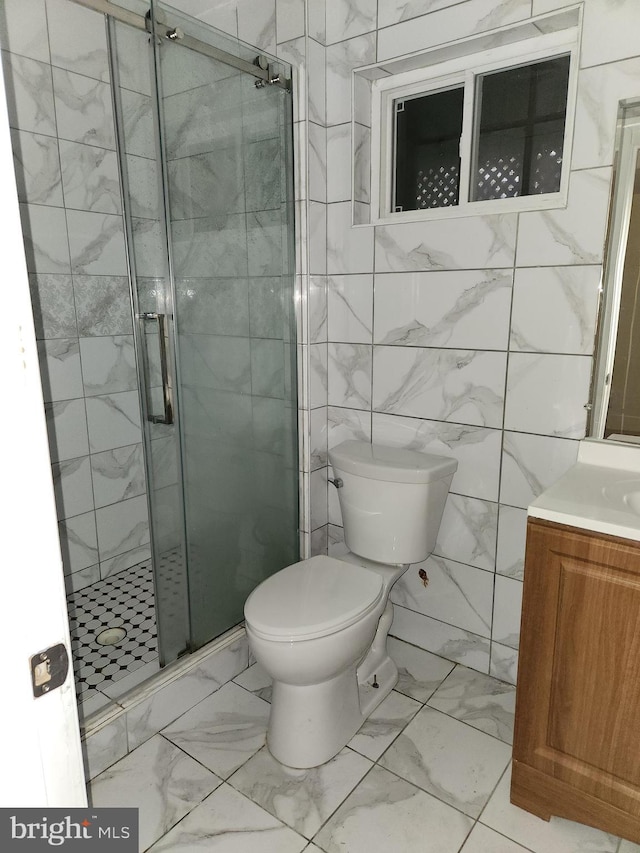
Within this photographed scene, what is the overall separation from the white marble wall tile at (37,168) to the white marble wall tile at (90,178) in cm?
3

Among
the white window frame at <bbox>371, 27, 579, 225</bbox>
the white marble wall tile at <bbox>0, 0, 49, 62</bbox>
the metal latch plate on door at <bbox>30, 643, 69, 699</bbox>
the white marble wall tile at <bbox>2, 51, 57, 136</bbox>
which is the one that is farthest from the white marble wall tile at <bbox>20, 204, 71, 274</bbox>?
the metal latch plate on door at <bbox>30, 643, 69, 699</bbox>

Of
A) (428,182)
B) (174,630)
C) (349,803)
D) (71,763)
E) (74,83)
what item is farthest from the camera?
(74,83)

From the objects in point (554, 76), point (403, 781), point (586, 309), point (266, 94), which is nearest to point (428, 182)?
point (554, 76)

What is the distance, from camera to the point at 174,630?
1846 mm

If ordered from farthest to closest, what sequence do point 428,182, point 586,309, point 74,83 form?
1. point 74,83
2. point 428,182
3. point 586,309

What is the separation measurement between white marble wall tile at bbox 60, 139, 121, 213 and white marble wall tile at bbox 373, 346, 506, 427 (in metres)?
1.28

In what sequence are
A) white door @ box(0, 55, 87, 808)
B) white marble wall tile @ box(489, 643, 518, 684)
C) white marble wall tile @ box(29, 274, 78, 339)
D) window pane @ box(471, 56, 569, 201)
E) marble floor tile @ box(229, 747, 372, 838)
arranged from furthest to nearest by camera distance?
white marble wall tile @ box(29, 274, 78, 339)
white marble wall tile @ box(489, 643, 518, 684)
window pane @ box(471, 56, 569, 201)
marble floor tile @ box(229, 747, 372, 838)
white door @ box(0, 55, 87, 808)

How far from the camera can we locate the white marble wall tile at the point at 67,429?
7.55ft

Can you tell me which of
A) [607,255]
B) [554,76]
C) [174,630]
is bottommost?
[174,630]

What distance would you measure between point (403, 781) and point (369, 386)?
1.24 m

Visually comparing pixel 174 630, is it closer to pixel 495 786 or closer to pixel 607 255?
pixel 495 786

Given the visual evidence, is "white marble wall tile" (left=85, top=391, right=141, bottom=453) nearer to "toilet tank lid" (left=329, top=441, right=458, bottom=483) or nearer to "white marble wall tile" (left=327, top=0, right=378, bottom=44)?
"toilet tank lid" (left=329, top=441, right=458, bottom=483)

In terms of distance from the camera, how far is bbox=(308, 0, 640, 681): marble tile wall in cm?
160

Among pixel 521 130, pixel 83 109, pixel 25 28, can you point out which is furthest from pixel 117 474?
pixel 521 130
